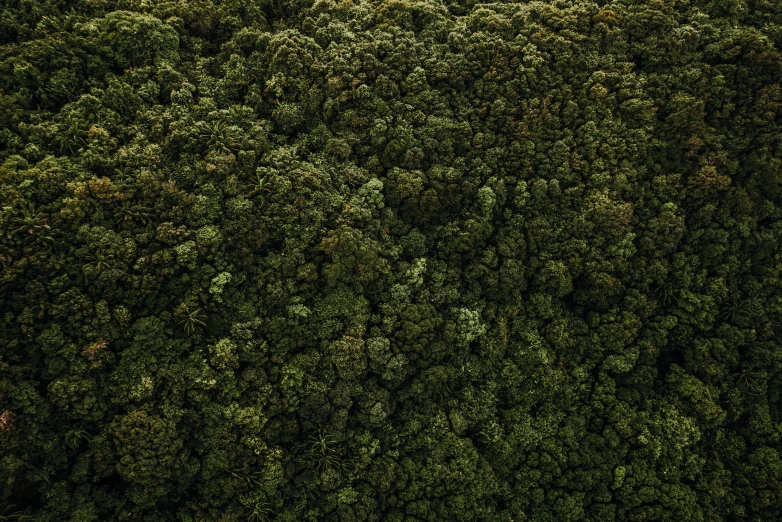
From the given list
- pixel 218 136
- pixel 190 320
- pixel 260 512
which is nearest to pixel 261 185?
pixel 218 136

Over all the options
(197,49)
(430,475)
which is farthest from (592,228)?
(197,49)

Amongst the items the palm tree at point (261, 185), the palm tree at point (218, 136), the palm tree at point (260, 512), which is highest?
the palm tree at point (218, 136)

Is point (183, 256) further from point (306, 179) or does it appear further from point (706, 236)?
point (706, 236)

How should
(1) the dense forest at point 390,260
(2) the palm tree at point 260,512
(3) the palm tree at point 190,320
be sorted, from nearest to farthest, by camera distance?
1. (1) the dense forest at point 390,260
2. (3) the palm tree at point 190,320
3. (2) the palm tree at point 260,512

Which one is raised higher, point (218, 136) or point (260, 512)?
point (218, 136)

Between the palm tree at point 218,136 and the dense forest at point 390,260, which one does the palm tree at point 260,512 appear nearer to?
the dense forest at point 390,260

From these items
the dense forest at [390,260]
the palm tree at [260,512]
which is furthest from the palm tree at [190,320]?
the palm tree at [260,512]

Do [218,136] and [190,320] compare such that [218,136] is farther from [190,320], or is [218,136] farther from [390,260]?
[390,260]

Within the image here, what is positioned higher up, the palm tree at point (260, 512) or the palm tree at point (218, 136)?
the palm tree at point (218, 136)

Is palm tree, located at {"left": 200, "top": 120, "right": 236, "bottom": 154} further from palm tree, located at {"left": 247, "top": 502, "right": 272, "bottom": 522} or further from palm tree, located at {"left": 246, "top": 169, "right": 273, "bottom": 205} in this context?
palm tree, located at {"left": 247, "top": 502, "right": 272, "bottom": 522}
